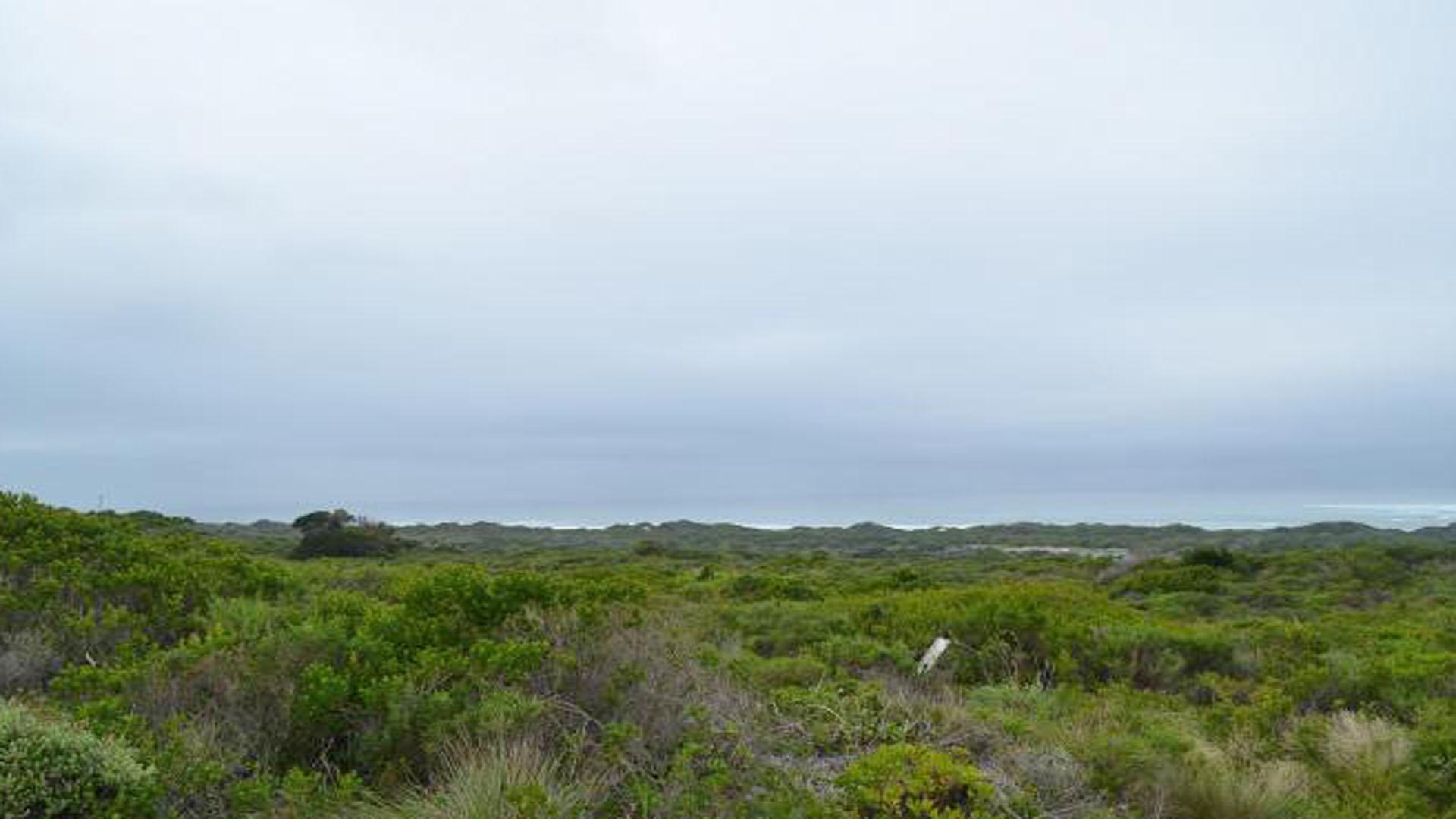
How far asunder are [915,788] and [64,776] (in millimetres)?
3760

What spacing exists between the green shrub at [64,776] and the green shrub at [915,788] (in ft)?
10.4

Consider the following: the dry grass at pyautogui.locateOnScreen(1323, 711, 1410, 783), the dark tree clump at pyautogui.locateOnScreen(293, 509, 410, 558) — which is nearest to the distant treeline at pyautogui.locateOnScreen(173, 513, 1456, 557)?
the dark tree clump at pyautogui.locateOnScreen(293, 509, 410, 558)

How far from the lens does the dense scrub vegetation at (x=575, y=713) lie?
430cm

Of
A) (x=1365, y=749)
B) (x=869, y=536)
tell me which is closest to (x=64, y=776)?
(x=1365, y=749)

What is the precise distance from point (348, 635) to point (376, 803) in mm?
1871

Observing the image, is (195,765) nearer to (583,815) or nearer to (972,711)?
(583,815)

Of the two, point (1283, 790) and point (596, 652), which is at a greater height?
point (596, 652)

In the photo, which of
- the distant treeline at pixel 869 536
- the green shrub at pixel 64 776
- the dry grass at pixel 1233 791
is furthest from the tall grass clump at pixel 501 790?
the distant treeline at pixel 869 536

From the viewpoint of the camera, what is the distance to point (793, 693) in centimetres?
678

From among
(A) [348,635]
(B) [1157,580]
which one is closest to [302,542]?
(B) [1157,580]

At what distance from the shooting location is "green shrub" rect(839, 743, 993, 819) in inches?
171

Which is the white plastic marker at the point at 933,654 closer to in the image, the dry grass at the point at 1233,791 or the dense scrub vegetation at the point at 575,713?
the dense scrub vegetation at the point at 575,713

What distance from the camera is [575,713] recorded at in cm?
524

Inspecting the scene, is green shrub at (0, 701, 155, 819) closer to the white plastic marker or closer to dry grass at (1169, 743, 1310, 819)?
dry grass at (1169, 743, 1310, 819)
